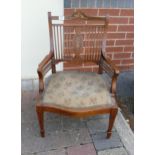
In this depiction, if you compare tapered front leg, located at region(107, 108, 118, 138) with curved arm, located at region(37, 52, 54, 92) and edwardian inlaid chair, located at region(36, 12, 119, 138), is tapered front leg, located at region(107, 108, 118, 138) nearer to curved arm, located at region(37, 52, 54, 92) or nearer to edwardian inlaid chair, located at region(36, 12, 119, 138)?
edwardian inlaid chair, located at region(36, 12, 119, 138)

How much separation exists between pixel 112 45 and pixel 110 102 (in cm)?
102

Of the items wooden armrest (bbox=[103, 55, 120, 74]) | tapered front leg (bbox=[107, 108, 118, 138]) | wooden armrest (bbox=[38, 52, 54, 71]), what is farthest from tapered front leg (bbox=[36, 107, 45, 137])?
wooden armrest (bbox=[103, 55, 120, 74])

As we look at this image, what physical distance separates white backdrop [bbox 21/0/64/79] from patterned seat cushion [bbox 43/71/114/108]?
0.62 meters

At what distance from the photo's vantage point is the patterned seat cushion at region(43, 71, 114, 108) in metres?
1.69

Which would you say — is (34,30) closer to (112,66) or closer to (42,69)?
(42,69)

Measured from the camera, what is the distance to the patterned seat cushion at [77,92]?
169cm

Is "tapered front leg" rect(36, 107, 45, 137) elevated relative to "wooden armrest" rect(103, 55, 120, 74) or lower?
lower

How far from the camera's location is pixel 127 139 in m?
1.91

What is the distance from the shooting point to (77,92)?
5.75 ft

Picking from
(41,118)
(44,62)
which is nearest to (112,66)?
(44,62)

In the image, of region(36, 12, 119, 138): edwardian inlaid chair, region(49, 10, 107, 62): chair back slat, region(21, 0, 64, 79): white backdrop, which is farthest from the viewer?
region(21, 0, 64, 79): white backdrop

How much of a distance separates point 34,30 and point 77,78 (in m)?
0.77
